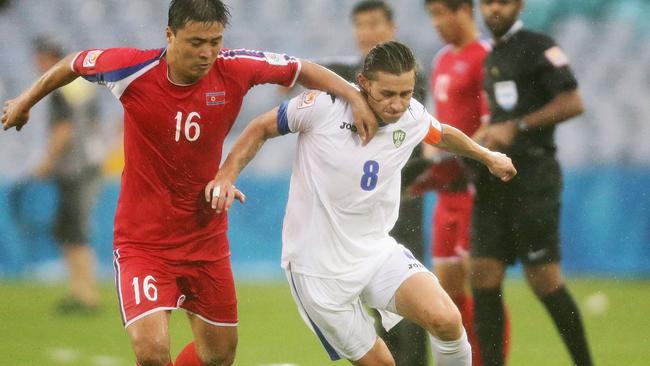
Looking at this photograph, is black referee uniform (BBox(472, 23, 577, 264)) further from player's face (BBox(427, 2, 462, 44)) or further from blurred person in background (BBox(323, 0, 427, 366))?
player's face (BBox(427, 2, 462, 44))

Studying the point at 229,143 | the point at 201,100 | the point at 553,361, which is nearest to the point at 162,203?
the point at 201,100

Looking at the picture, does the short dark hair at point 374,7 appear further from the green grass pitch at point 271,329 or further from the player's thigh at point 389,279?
the green grass pitch at point 271,329

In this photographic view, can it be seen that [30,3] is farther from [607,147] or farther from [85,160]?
[607,147]

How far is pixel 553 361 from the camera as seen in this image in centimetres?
712

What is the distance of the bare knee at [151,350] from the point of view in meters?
4.73

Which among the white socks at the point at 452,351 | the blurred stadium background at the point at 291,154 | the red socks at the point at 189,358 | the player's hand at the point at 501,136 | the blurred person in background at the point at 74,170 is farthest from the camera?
the blurred stadium background at the point at 291,154

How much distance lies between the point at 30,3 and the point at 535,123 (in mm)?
8423

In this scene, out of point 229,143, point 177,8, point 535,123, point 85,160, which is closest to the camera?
point 177,8

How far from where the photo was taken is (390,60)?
4.92m

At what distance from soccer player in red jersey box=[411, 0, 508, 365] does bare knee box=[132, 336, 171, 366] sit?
7.93 ft

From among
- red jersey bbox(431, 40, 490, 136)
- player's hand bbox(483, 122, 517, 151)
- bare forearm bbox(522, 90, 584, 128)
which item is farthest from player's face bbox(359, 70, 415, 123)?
red jersey bbox(431, 40, 490, 136)

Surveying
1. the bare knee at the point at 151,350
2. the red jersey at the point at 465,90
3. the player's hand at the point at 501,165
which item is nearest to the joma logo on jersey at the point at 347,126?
the player's hand at the point at 501,165

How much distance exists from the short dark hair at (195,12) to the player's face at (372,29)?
67.6 inches

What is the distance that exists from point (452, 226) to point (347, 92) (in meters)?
2.11
